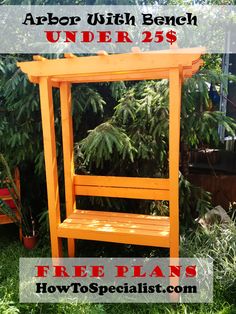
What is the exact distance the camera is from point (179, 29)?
3594 millimetres

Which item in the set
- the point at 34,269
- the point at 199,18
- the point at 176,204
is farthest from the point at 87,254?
the point at 199,18

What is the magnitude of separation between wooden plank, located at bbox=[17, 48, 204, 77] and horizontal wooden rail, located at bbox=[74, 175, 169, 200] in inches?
41.9

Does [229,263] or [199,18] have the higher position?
[199,18]

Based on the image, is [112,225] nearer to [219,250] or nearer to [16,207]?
[219,250]

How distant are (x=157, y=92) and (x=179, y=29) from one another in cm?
114

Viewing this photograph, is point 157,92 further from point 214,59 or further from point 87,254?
point 214,59

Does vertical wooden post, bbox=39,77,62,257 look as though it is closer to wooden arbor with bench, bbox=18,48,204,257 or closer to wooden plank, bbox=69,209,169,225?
wooden arbor with bench, bbox=18,48,204,257

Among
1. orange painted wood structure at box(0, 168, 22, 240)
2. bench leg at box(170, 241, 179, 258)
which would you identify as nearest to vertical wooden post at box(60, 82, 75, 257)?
orange painted wood structure at box(0, 168, 22, 240)

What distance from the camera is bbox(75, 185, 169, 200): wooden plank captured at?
2760 mm

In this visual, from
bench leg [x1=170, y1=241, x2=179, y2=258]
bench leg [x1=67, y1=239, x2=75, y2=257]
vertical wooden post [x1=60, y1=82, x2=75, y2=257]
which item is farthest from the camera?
bench leg [x1=67, y1=239, x2=75, y2=257]

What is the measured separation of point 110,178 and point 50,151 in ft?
2.15

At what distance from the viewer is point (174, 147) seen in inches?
92.0

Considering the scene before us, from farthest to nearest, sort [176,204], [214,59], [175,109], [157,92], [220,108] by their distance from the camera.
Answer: [214,59] → [220,108] → [157,92] → [176,204] → [175,109]

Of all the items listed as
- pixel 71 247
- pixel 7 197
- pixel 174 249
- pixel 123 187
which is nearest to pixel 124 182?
pixel 123 187
